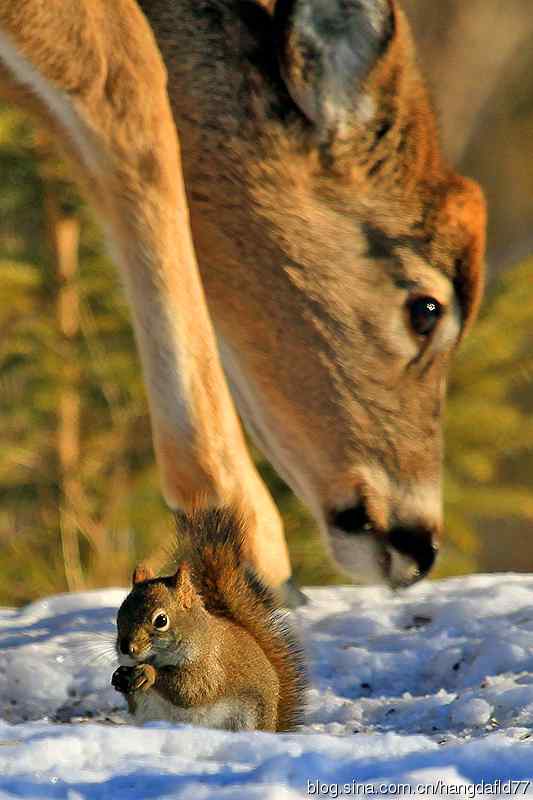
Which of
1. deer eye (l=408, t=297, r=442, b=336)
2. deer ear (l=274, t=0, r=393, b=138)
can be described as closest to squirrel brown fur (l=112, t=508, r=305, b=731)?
deer eye (l=408, t=297, r=442, b=336)

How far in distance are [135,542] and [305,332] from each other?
12.6 feet

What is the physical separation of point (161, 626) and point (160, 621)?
17mm

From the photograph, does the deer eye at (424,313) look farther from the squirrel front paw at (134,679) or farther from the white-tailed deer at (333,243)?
the squirrel front paw at (134,679)

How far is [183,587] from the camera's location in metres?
4.05

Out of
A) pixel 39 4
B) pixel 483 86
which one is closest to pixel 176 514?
pixel 39 4

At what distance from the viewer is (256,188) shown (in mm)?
6090

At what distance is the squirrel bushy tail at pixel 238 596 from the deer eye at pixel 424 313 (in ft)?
5.79

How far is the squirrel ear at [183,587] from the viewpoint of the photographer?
13.2 ft

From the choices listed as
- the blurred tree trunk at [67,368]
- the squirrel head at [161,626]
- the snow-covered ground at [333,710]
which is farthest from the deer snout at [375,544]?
the blurred tree trunk at [67,368]

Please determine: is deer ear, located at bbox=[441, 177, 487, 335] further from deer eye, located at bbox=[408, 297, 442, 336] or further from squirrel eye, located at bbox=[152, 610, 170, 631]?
squirrel eye, located at bbox=[152, 610, 170, 631]

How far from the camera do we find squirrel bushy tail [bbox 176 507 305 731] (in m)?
4.32

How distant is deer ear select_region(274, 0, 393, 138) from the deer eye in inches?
25.1

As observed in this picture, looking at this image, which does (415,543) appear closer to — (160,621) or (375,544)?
(375,544)

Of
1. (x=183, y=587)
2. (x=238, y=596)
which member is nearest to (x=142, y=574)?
(x=183, y=587)
